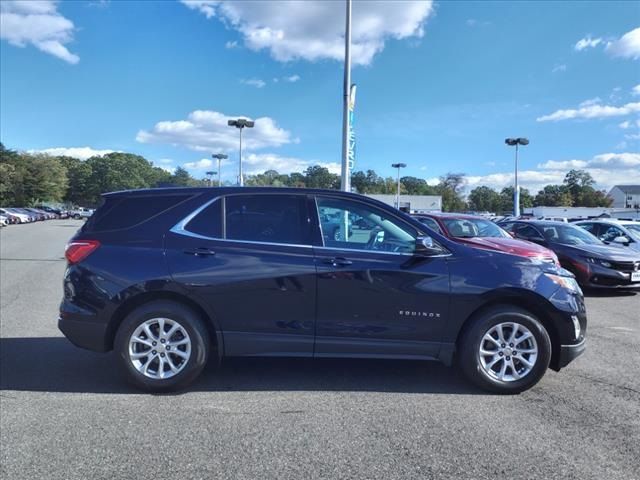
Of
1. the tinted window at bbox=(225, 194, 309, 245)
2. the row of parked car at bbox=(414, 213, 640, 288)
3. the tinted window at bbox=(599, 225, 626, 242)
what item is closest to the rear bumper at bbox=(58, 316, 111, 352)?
the tinted window at bbox=(225, 194, 309, 245)

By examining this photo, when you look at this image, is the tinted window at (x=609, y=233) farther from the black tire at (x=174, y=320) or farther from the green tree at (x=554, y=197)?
the green tree at (x=554, y=197)

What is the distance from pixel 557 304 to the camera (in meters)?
4.34

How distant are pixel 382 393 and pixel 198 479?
1913mm

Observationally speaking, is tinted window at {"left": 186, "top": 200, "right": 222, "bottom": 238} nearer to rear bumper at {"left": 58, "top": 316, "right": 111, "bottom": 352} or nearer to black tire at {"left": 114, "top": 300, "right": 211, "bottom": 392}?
black tire at {"left": 114, "top": 300, "right": 211, "bottom": 392}

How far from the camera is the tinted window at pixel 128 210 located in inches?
175

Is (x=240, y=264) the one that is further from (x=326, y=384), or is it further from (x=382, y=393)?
(x=382, y=393)

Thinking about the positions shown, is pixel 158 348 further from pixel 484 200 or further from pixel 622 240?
pixel 484 200

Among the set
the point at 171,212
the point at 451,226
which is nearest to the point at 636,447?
the point at 171,212

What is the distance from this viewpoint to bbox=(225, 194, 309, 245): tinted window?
4387 mm

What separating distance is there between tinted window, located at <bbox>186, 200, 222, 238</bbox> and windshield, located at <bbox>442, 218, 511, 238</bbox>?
627 cm

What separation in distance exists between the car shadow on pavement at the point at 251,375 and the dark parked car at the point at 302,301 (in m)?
0.33

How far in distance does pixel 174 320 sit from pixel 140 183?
4524 inches

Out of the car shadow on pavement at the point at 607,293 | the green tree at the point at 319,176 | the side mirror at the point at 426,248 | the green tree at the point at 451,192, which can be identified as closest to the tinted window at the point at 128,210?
the side mirror at the point at 426,248

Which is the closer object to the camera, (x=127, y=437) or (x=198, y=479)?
(x=198, y=479)
